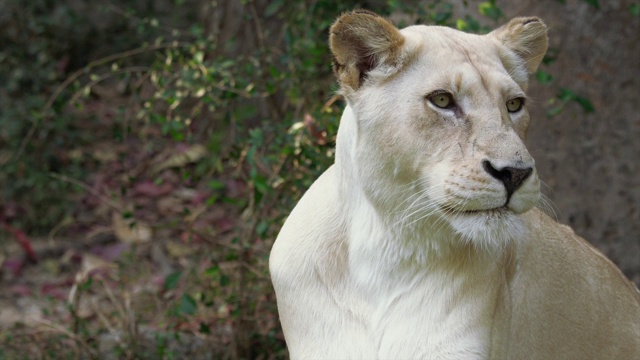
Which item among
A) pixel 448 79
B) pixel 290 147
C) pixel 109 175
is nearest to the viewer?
pixel 448 79

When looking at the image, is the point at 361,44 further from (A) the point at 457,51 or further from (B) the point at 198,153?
(B) the point at 198,153

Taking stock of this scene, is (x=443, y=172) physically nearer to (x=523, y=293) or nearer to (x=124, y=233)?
(x=523, y=293)

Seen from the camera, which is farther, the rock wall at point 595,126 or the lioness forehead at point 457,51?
the rock wall at point 595,126

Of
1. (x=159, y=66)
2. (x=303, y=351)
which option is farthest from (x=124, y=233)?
(x=303, y=351)

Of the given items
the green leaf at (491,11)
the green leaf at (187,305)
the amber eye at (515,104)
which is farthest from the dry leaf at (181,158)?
the amber eye at (515,104)

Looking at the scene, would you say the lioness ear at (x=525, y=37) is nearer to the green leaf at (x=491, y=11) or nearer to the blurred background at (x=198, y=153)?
the blurred background at (x=198, y=153)

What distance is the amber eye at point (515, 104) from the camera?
139 inches

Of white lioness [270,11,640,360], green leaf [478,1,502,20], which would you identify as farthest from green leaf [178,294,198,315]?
green leaf [478,1,502,20]

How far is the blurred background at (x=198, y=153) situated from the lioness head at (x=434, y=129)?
1632 mm

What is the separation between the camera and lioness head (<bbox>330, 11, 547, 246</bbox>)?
328 centimetres

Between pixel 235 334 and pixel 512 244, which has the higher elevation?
pixel 512 244

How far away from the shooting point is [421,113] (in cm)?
341

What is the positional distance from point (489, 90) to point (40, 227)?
17.4 feet

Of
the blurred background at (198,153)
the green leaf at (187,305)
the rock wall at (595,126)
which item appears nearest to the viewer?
the green leaf at (187,305)
